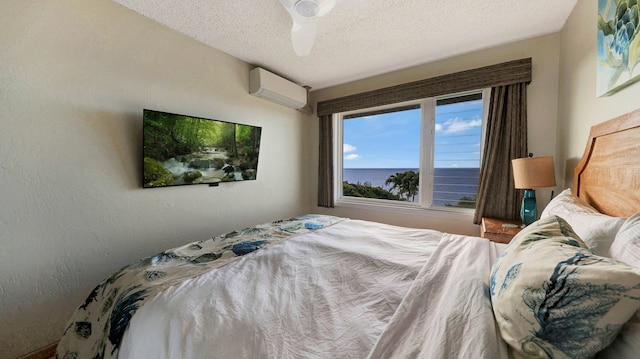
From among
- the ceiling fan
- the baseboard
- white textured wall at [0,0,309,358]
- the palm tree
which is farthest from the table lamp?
the baseboard

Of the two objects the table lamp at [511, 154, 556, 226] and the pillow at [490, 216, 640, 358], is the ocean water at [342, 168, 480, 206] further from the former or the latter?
the pillow at [490, 216, 640, 358]

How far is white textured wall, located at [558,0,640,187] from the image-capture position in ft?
4.08

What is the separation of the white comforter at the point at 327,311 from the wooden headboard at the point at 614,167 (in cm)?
58

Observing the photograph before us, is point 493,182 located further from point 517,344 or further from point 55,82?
point 55,82

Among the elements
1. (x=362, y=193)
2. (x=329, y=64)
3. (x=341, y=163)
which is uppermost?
(x=329, y=64)

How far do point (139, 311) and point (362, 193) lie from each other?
9.32 ft

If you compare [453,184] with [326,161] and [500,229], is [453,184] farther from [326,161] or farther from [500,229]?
[326,161]

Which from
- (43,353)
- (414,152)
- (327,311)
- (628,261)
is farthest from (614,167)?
(43,353)

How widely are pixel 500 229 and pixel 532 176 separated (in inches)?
18.7

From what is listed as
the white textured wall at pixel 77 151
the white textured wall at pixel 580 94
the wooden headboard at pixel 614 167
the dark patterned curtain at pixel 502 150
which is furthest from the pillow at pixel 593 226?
the white textured wall at pixel 77 151

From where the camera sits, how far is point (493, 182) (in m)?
2.24

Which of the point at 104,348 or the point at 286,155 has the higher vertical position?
the point at 286,155

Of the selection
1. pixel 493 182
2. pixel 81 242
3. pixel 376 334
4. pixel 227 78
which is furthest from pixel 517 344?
pixel 227 78

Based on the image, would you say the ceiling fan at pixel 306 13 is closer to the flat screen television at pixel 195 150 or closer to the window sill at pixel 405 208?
the flat screen television at pixel 195 150
